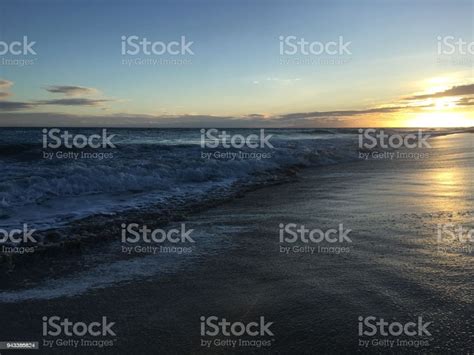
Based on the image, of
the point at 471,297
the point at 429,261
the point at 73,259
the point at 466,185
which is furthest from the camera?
the point at 466,185

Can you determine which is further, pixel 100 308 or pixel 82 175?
pixel 82 175

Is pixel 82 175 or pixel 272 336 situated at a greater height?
pixel 82 175

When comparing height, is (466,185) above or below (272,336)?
above

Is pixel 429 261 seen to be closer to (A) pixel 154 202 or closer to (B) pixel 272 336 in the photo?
(B) pixel 272 336

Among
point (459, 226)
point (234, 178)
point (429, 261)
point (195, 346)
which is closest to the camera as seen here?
point (195, 346)

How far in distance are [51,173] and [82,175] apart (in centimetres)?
102

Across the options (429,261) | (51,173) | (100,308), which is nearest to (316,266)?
(429,261)

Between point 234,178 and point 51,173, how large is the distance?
6.08m

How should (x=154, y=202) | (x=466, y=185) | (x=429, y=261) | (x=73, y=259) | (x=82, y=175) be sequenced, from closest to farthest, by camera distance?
(x=429, y=261)
(x=73, y=259)
(x=154, y=202)
(x=466, y=185)
(x=82, y=175)

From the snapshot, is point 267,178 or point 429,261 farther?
point 267,178

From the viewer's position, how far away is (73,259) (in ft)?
20.2

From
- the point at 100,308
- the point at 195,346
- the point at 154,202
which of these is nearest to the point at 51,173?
the point at 154,202

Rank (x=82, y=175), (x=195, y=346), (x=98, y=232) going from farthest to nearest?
(x=82, y=175) → (x=98, y=232) → (x=195, y=346)

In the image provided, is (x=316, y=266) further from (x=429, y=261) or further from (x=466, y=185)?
(x=466, y=185)
